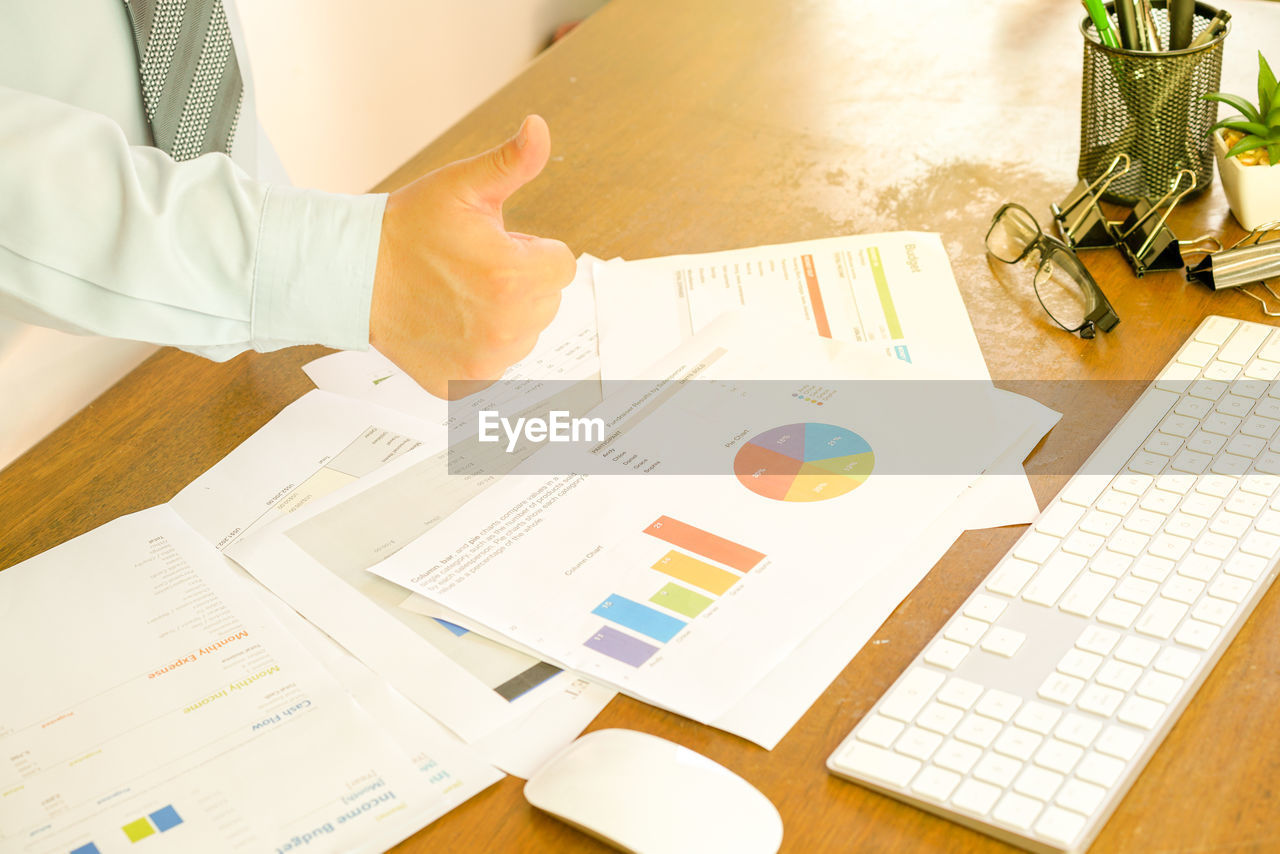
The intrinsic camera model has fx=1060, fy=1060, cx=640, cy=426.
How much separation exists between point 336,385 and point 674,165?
42 centimetres

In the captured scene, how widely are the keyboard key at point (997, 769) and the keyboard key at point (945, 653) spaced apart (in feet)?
0.20

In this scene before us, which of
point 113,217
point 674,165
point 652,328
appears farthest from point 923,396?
point 113,217

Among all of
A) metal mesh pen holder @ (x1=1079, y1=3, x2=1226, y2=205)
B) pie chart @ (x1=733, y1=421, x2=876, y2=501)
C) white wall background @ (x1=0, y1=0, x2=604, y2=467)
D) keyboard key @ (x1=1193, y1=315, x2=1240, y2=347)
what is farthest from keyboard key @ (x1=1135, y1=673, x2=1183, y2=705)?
white wall background @ (x1=0, y1=0, x2=604, y2=467)

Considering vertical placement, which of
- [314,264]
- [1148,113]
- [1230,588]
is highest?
[314,264]

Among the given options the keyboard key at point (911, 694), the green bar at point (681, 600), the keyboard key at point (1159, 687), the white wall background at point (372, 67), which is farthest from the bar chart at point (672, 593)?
the white wall background at point (372, 67)

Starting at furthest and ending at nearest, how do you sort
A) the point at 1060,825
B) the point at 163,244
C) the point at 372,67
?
the point at 372,67 < the point at 163,244 < the point at 1060,825

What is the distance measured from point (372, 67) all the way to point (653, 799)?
194cm

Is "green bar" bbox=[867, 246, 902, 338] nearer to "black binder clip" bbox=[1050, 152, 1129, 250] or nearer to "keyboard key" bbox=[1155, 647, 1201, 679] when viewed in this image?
"black binder clip" bbox=[1050, 152, 1129, 250]

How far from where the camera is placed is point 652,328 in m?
0.88

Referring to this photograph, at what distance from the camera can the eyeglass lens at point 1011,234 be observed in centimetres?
90

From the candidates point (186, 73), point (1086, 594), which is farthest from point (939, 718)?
point (186, 73)

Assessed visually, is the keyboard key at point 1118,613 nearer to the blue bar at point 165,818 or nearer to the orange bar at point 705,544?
the orange bar at point 705,544

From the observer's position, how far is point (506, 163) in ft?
2.33

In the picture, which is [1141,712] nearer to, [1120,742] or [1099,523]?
[1120,742]
